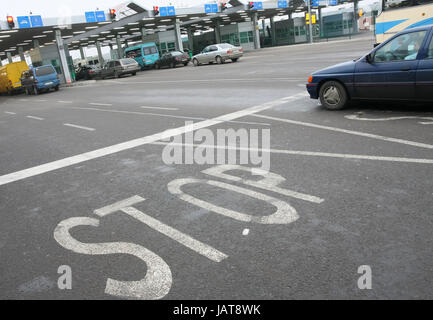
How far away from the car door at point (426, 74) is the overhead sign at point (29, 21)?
33.0 metres

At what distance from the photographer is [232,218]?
403 cm

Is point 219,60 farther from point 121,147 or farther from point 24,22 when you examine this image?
point 121,147


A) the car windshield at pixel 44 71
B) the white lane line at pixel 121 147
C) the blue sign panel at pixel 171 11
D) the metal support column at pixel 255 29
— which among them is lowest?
the white lane line at pixel 121 147

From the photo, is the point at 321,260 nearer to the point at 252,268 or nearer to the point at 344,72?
the point at 252,268

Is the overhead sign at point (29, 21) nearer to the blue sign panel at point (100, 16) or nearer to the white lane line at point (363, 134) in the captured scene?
the blue sign panel at point (100, 16)

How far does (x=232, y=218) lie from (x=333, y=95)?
5.86 m

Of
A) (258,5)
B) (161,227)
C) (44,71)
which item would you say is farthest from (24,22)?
(161,227)

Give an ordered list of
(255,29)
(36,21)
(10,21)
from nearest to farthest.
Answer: (10,21), (36,21), (255,29)

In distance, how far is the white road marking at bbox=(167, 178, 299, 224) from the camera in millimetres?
3924

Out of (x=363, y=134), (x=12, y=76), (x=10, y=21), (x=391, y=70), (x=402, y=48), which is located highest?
(x=10, y=21)

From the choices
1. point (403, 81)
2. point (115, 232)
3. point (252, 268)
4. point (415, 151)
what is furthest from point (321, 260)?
point (403, 81)

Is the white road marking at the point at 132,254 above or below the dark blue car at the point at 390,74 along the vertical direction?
below

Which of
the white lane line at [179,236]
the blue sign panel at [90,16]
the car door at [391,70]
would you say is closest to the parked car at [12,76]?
the blue sign panel at [90,16]

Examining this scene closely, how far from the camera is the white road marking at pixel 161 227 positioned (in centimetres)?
339
